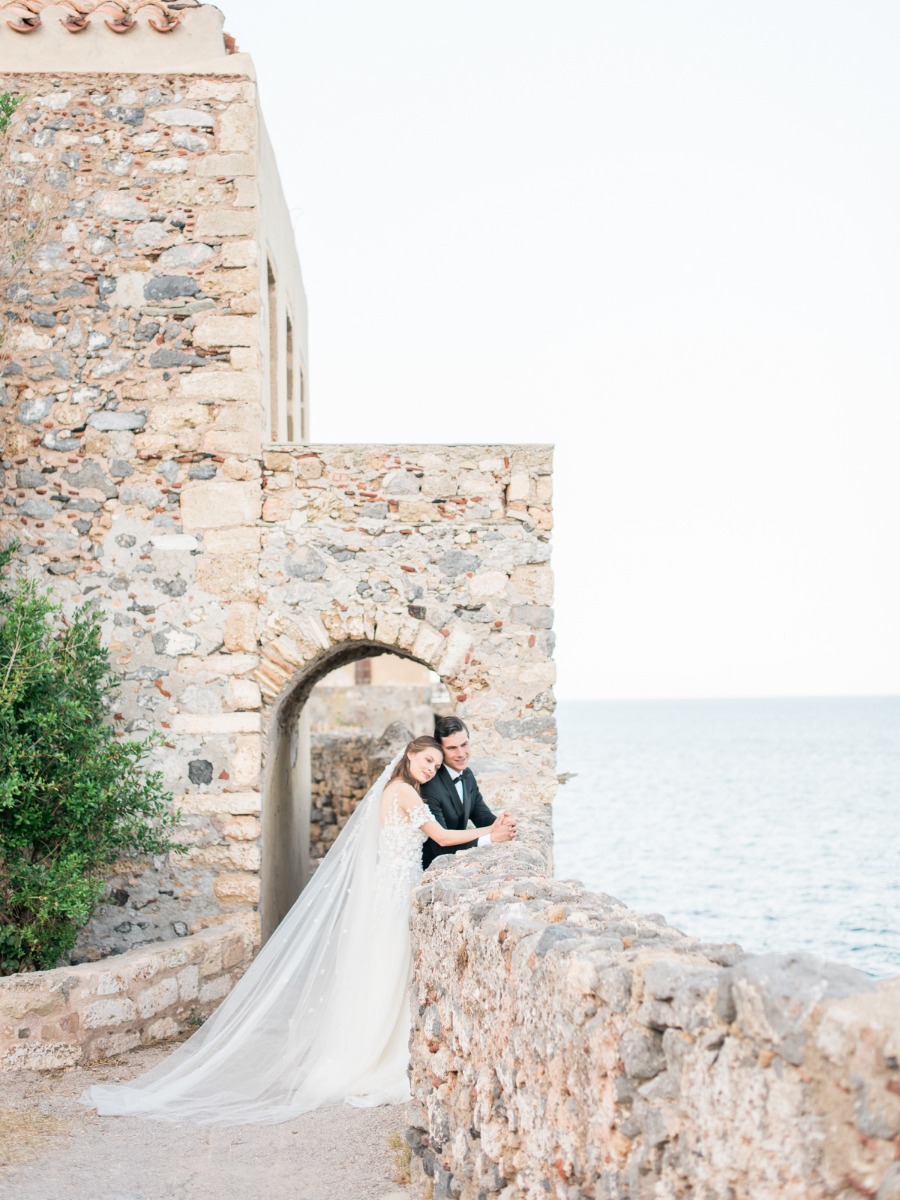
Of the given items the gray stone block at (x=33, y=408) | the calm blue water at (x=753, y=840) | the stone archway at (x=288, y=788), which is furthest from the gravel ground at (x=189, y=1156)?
the calm blue water at (x=753, y=840)

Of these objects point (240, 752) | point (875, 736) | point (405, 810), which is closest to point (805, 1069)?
point (405, 810)

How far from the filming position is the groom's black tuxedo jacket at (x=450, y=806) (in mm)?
6609

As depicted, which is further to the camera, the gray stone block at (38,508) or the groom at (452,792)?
the gray stone block at (38,508)

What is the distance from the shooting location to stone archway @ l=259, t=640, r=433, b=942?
28.1 ft

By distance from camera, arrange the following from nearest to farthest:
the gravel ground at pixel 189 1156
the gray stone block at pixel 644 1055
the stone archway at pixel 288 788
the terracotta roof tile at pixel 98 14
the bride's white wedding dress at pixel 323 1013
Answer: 1. the gray stone block at pixel 644 1055
2. the gravel ground at pixel 189 1156
3. the bride's white wedding dress at pixel 323 1013
4. the terracotta roof tile at pixel 98 14
5. the stone archway at pixel 288 788

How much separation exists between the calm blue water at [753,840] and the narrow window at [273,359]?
32.0 feet

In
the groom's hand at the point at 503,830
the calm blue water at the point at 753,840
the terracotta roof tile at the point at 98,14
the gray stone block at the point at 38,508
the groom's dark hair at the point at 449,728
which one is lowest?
the calm blue water at the point at 753,840

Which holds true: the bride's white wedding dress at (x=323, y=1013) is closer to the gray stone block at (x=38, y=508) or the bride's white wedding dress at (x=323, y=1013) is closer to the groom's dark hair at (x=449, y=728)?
the groom's dark hair at (x=449, y=728)

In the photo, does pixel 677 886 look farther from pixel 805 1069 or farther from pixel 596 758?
pixel 596 758

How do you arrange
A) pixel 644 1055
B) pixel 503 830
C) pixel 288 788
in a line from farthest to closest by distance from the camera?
pixel 288 788 → pixel 503 830 → pixel 644 1055

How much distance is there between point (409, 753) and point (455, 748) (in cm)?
47

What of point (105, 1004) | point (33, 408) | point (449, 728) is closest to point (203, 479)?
point (33, 408)

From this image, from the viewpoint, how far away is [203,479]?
833 centimetres

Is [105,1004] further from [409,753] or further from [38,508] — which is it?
[38,508]
